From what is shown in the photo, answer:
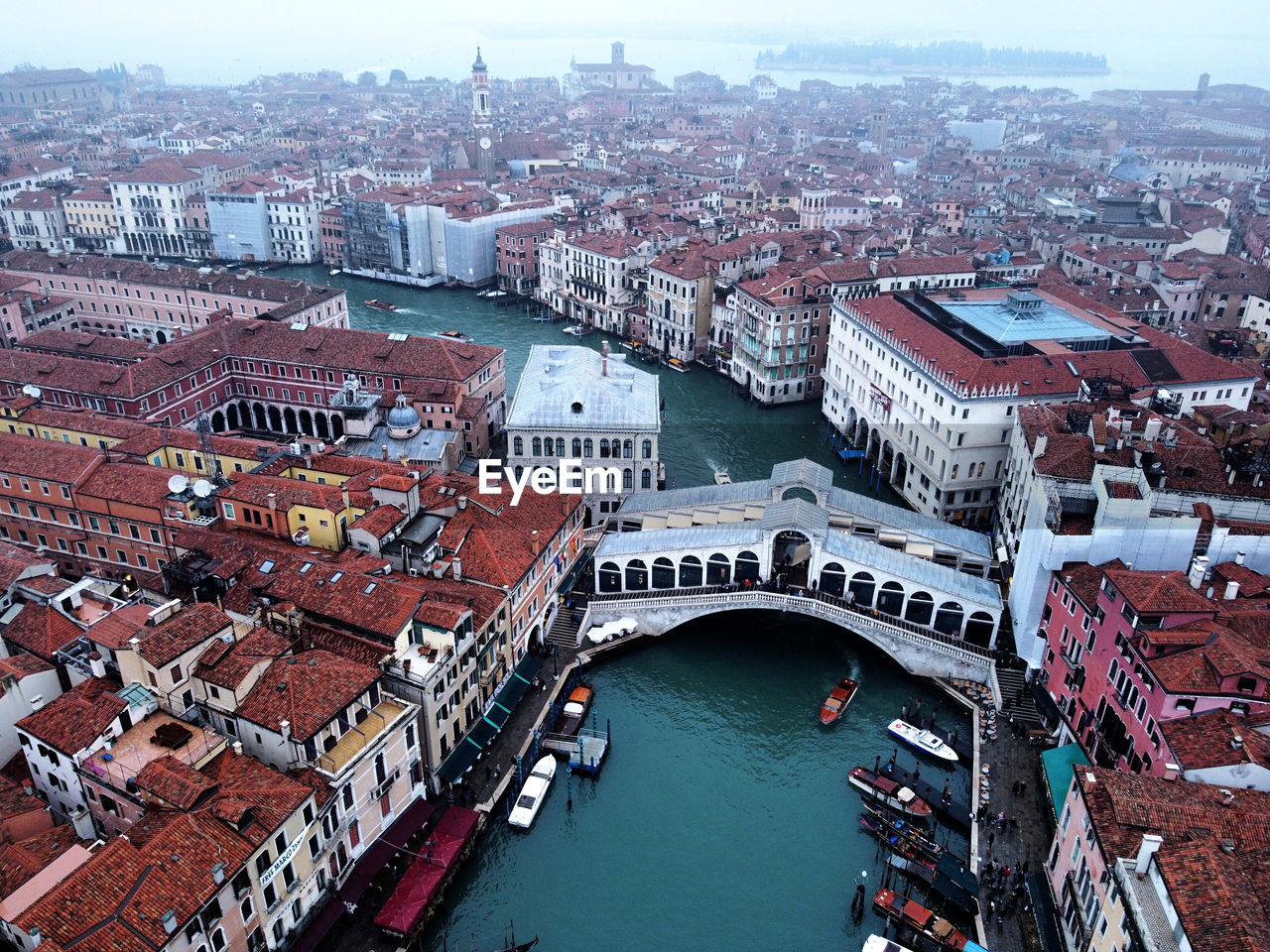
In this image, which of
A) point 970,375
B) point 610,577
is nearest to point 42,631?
point 610,577

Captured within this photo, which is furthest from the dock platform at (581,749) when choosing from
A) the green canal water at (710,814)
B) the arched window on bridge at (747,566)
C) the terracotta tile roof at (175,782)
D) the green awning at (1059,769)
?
the green awning at (1059,769)

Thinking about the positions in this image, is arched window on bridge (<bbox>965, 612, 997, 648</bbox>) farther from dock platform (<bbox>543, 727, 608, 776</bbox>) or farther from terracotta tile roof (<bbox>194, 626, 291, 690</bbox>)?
terracotta tile roof (<bbox>194, 626, 291, 690</bbox>)

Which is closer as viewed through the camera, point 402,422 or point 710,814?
point 710,814

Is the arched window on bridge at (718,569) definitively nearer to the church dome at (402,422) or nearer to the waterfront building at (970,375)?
the waterfront building at (970,375)

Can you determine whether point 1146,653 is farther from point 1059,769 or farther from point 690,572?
point 690,572

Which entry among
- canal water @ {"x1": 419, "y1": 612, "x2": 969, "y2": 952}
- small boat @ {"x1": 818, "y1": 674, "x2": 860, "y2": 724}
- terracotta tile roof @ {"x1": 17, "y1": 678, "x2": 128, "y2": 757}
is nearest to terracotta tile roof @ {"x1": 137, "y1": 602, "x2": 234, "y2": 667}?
terracotta tile roof @ {"x1": 17, "y1": 678, "x2": 128, "y2": 757}
